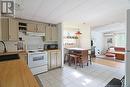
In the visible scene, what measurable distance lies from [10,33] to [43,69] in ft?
6.11

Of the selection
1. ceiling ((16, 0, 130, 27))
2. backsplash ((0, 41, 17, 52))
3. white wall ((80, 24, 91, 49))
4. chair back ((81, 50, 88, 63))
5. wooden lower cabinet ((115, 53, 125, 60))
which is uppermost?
ceiling ((16, 0, 130, 27))

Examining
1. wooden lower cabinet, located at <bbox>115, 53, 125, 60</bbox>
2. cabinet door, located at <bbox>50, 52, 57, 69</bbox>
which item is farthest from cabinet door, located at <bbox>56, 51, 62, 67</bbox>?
wooden lower cabinet, located at <bbox>115, 53, 125, 60</bbox>

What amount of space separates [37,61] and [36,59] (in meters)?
0.09

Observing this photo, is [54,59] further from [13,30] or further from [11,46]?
[13,30]

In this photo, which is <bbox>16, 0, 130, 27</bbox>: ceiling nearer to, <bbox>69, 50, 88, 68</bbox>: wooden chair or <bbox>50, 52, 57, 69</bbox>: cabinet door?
<bbox>50, 52, 57, 69</bbox>: cabinet door

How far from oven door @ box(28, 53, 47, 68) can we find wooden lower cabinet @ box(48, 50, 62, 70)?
305mm

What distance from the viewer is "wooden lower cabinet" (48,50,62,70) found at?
4.34 m

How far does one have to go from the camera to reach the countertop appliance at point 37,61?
367 cm

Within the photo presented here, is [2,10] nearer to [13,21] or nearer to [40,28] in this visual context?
[13,21]

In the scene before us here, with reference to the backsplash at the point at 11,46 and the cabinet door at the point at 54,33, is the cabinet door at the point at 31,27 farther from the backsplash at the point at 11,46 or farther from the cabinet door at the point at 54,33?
the cabinet door at the point at 54,33

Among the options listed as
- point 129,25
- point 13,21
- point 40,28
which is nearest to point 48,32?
point 40,28

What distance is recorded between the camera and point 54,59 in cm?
451

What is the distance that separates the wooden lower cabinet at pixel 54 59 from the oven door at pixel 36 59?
305 millimetres

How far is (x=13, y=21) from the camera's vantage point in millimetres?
3430
